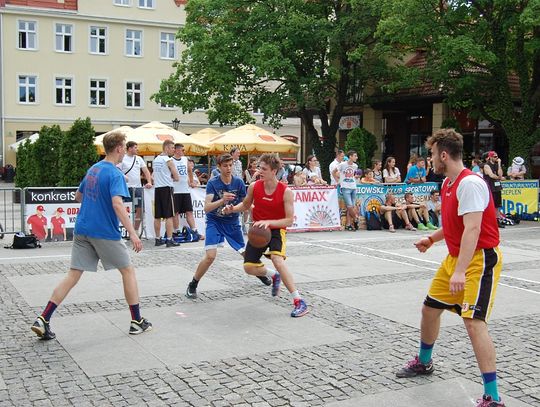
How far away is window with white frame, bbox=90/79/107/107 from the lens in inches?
1898

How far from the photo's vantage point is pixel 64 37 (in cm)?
4731

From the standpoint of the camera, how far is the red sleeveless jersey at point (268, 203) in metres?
7.53

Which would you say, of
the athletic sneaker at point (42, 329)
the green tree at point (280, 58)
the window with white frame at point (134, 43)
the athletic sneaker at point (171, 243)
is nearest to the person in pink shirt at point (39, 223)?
the athletic sneaker at point (171, 243)

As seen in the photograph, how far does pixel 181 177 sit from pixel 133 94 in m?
37.5

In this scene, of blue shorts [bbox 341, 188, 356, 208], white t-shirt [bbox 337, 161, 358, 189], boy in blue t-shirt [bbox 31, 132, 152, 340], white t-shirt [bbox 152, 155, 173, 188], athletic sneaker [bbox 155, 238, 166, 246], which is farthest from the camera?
blue shorts [bbox 341, 188, 356, 208]

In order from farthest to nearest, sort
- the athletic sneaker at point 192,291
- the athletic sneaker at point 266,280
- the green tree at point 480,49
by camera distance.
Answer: the green tree at point 480,49, the athletic sneaker at point 266,280, the athletic sneaker at point 192,291

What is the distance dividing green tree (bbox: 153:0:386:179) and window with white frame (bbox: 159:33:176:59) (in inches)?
695

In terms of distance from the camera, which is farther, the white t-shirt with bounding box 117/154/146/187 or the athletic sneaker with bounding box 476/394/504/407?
the white t-shirt with bounding box 117/154/146/187

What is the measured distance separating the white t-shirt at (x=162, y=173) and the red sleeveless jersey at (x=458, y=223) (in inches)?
347

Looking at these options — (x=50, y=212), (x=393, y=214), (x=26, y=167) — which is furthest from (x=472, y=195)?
(x=26, y=167)

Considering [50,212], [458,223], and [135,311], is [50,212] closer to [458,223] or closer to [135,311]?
[135,311]

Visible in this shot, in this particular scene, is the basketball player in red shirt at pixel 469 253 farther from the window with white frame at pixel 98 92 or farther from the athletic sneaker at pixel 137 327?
the window with white frame at pixel 98 92

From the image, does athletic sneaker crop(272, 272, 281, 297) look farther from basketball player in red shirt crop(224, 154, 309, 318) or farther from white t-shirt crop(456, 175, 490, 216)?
white t-shirt crop(456, 175, 490, 216)

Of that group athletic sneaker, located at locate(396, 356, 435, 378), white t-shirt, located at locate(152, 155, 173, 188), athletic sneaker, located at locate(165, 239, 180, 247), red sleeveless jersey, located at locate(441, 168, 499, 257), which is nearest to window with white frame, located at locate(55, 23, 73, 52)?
white t-shirt, located at locate(152, 155, 173, 188)
